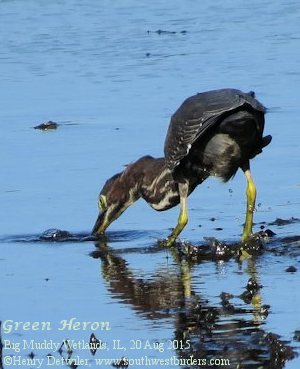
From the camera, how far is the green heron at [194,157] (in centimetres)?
980

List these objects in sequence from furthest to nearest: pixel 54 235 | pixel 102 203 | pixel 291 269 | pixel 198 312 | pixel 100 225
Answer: pixel 102 203 → pixel 100 225 → pixel 54 235 → pixel 291 269 → pixel 198 312

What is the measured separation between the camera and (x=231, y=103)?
964cm

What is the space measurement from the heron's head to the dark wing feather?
2.86 ft

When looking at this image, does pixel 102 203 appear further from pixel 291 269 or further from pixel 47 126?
pixel 47 126

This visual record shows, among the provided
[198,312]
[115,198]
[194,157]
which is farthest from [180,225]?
[198,312]

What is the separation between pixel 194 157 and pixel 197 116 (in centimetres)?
52

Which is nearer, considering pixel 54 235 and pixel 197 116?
pixel 197 116

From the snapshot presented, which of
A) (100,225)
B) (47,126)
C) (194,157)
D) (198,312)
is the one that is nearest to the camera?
(198,312)

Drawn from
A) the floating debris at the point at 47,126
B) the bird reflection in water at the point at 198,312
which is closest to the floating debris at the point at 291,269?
the bird reflection in water at the point at 198,312

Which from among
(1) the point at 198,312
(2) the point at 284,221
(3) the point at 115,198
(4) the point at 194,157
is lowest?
(1) the point at 198,312

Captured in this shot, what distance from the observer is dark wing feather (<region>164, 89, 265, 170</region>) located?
31.8ft

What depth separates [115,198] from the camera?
11.1m

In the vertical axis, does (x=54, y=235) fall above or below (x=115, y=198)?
below

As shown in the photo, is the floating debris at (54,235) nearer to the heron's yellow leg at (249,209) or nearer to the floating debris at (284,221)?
the heron's yellow leg at (249,209)
